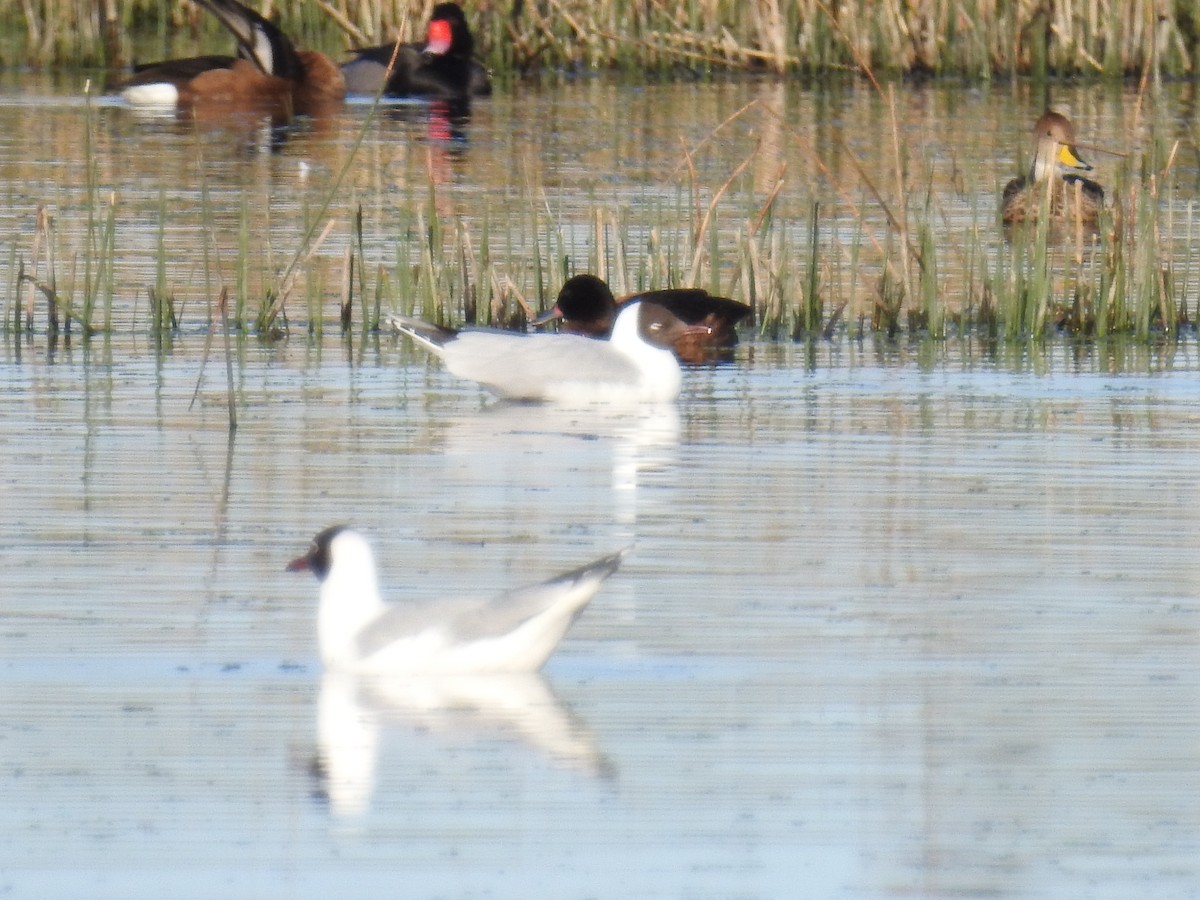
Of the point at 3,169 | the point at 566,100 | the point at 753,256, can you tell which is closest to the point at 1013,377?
the point at 753,256

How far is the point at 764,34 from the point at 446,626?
18.2 m

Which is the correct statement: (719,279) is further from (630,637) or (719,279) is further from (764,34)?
(764,34)

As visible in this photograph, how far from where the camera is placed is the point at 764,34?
2320 centimetres

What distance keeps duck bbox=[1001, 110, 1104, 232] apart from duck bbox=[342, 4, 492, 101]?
7383 mm

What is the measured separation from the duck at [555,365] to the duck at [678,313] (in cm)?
88

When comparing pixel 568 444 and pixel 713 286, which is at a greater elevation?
pixel 713 286

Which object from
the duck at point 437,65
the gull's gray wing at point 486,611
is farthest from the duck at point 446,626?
the duck at point 437,65

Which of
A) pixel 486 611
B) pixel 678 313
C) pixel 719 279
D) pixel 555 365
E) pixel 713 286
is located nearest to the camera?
pixel 486 611

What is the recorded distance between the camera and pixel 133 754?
195 inches

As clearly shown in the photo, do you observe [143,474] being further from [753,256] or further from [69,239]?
[69,239]

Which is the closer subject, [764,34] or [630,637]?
[630,637]

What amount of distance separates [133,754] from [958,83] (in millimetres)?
18797

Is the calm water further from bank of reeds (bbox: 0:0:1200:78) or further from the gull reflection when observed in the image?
bank of reeds (bbox: 0:0:1200:78)

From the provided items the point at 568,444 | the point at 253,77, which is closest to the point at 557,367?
the point at 568,444
